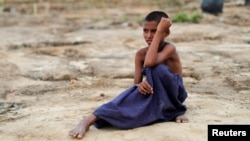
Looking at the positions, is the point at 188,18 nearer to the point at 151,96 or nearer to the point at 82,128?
the point at 151,96

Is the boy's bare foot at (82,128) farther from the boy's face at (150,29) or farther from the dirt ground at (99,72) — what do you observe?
the boy's face at (150,29)

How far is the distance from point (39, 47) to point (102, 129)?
377cm

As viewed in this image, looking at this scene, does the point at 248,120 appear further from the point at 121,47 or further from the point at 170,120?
the point at 121,47

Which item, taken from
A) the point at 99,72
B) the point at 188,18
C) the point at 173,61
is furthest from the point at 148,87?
the point at 188,18

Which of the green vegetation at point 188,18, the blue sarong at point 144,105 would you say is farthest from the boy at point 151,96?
the green vegetation at point 188,18

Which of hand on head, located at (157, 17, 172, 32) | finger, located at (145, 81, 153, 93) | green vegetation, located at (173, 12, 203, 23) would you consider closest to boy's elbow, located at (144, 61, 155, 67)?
finger, located at (145, 81, 153, 93)

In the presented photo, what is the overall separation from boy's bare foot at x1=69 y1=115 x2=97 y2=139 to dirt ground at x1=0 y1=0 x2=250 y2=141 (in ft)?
0.17

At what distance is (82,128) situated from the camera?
287 cm

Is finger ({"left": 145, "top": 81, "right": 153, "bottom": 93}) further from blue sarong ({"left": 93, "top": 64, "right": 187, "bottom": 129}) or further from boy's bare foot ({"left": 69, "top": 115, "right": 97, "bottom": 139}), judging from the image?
boy's bare foot ({"left": 69, "top": 115, "right": 97, "bottom": 139})

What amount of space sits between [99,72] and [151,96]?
1942 millimetres

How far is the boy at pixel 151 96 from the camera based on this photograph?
2930mm

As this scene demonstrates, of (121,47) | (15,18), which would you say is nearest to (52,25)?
(15,18)

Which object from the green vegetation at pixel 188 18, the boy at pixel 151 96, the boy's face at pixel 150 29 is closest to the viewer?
the boy at pixel 151 96

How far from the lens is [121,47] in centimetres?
619
